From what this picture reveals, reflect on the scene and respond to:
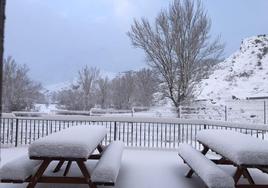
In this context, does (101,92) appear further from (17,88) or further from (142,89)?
(17,88)

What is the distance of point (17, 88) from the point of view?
2341cm

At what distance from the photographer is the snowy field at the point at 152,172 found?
4074 mm

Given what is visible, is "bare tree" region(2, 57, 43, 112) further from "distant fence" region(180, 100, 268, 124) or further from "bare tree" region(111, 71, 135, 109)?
"distant fence" region(180, 100, 268, 124)

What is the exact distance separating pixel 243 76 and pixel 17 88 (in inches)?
775

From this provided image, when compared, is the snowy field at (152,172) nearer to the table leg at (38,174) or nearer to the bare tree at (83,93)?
the table leg at (38,174)

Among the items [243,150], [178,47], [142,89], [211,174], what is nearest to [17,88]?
[142,89]

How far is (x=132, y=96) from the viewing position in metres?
29.9

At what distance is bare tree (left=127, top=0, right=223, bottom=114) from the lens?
16359mm

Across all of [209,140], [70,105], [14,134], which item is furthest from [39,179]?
[70,105]

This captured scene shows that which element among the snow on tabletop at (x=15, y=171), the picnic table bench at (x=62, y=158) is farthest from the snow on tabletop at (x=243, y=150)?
the snow on tabletop at (x=15, y=171)

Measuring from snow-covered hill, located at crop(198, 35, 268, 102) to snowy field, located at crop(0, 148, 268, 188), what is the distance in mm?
17401

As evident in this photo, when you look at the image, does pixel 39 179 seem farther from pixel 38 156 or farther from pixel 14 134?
pixel 14 134

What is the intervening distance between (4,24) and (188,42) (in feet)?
51.3

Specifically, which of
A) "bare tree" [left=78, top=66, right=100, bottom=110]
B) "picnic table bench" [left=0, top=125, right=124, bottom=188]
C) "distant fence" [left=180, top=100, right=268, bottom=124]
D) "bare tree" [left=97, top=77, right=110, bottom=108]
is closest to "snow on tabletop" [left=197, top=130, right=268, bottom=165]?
"picnic table bench" [left=0, top=125, right=124, bottom=188]
